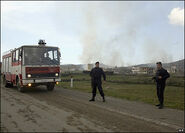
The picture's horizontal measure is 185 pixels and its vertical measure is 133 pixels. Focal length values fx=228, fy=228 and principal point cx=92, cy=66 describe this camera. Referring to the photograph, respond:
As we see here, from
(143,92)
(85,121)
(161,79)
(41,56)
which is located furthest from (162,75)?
(41,56)

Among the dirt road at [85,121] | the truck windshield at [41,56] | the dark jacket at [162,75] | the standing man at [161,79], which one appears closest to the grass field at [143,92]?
the standing man at [161,79]

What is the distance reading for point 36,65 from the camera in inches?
586

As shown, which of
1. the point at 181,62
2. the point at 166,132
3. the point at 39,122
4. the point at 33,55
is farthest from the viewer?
the point at 181,62

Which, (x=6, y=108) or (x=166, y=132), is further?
(x=6, y=108)

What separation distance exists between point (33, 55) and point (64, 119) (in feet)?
28.0

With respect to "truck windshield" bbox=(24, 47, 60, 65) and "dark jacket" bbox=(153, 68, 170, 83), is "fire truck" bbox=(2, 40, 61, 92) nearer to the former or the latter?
"truck windshield" bbox=(24, 47, 60, 65)

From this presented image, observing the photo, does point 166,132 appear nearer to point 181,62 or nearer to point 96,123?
point 96,123

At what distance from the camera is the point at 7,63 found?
19000 mm

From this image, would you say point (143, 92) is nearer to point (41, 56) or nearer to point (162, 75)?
point (162, 75)

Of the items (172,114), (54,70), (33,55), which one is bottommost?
(172,114)

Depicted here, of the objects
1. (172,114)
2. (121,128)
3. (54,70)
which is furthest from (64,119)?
(54,70)

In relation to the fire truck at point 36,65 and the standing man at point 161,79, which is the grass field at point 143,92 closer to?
the standing man at point 161,79

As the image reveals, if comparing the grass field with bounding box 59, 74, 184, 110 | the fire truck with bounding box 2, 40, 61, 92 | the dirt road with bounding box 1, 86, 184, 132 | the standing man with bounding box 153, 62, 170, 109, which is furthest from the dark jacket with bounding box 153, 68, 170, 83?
the fire truck with bounding box 2, 40, 61, 92

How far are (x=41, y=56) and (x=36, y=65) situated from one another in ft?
2.28
